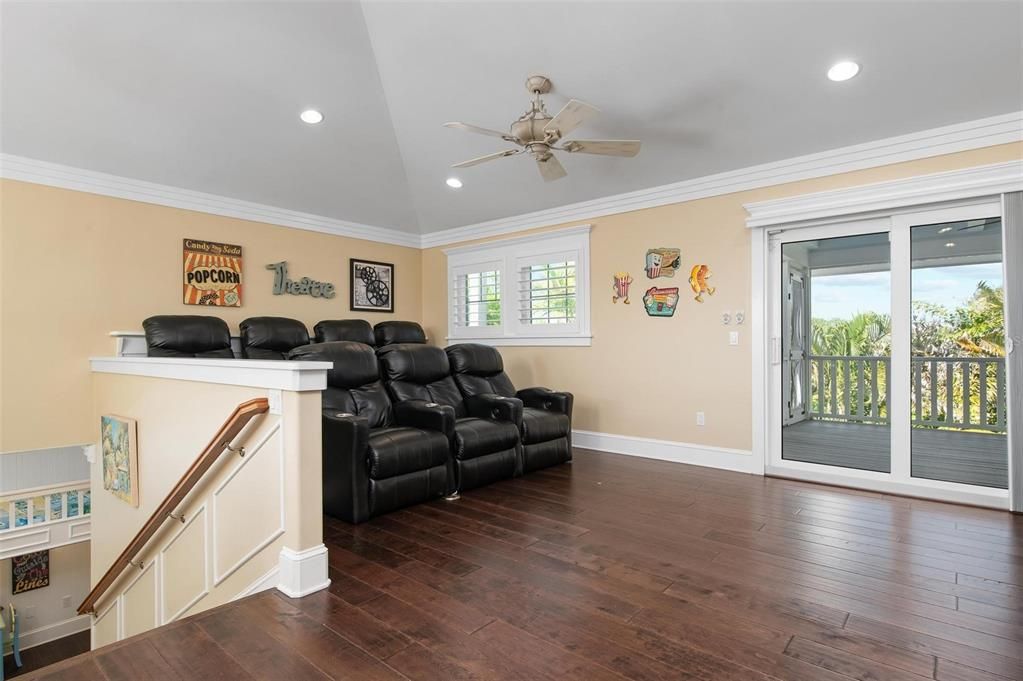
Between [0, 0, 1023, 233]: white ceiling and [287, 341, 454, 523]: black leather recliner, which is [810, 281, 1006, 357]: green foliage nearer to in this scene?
[0, 0, 1023, 233]: white ceiling

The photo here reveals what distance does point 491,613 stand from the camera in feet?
7.19

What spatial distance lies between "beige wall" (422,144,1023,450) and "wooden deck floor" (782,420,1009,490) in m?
0.64

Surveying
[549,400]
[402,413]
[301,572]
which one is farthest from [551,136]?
[301,572]

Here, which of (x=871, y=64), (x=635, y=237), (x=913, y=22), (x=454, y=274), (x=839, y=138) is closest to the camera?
(x=913, y=22)

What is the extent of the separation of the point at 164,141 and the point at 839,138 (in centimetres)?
546

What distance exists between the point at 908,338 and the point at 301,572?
434 centimetres

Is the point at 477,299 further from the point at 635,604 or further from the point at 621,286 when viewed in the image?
the point at 635,604

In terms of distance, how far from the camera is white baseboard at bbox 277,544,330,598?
2.36 metres

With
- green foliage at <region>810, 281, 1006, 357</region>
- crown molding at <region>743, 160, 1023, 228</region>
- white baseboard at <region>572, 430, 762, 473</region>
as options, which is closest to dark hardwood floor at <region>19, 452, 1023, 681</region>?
white baseboard at <region>572, 430, 762, 473</region>

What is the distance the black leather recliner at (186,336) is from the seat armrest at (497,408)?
2.36 metres

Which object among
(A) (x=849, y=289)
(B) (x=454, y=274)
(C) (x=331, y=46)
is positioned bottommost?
(A) (x=849, y=289)

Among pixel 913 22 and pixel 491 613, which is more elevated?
pixel 913 22

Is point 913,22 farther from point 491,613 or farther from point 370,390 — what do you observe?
point 370,390

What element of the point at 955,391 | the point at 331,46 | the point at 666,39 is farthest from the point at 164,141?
the point at 955,391
